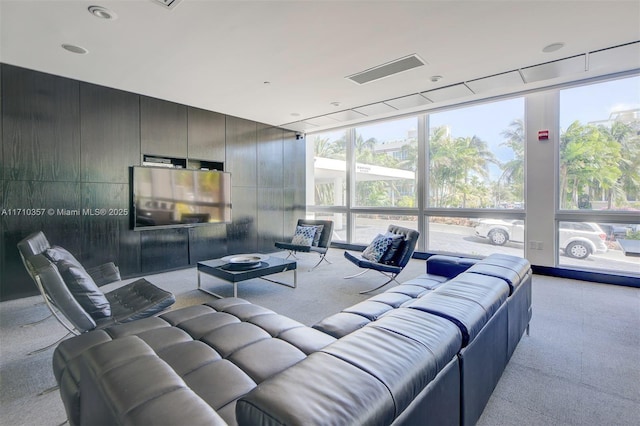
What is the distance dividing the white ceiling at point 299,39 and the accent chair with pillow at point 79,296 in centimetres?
203

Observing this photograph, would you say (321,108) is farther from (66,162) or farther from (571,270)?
(571,270)

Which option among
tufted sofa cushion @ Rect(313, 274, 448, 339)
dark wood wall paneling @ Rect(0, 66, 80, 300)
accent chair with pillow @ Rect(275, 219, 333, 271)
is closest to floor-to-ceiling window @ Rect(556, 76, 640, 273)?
tufted sofa cushion @ Rect(313, 274, 448, 339)

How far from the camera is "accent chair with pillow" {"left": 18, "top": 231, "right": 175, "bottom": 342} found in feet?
6.40

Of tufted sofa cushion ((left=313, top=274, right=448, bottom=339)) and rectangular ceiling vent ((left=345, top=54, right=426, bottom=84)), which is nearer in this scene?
tufted sofa cushion ((left=313, top=274, right=448, bottom=339))

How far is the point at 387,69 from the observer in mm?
3881

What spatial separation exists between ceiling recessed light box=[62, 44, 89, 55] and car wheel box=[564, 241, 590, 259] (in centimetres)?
681

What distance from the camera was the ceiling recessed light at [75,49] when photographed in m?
3.22

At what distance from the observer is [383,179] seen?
6.80 metres

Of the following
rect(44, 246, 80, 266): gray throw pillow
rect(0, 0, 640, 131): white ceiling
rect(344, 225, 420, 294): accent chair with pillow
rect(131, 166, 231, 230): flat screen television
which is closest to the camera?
rect(44, 246, 80, 266): gray throw pillow

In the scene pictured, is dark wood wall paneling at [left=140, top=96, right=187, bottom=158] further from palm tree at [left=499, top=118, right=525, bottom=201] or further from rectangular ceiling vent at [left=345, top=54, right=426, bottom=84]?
palm tree at [left=499, top=118, right=525, bottom=201]

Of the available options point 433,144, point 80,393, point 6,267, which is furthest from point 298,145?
point 80,393

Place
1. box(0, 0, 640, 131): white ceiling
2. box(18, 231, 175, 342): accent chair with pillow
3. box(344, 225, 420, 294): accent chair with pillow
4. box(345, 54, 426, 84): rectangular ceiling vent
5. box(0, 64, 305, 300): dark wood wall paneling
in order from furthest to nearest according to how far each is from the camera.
Answer: box(344, 225, 420, 294): accent chair with pillow, box(0, 64, 305, 300): dark wood wall paneling, box(345, 54, 426, 84): rectangular ceiling vent, box(0, 0, 640, 131): white ceiling, box(18, 231, 175, 342): accent chair with pillow

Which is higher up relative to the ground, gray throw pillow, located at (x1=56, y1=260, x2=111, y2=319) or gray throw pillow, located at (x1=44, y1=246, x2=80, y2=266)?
gray throw pillow, located at (x1=44, y1=246, x2=80, y2=266)

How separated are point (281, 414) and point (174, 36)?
3482 mm
